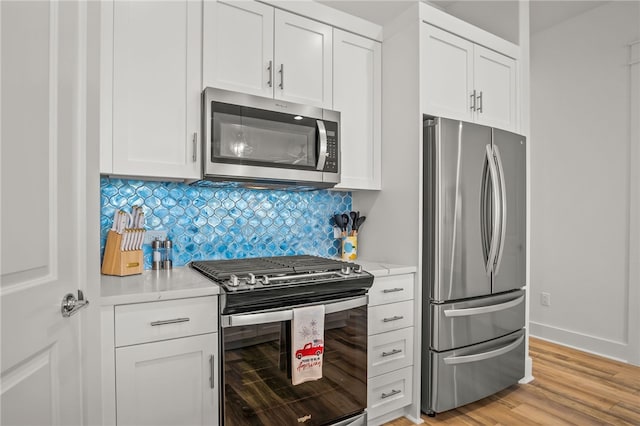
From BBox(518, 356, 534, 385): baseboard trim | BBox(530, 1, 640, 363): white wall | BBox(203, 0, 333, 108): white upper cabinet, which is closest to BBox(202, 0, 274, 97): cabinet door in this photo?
BBox(203, 0, 333, 108): white upper cabinet

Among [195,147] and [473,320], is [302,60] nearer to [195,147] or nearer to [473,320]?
[195,147]

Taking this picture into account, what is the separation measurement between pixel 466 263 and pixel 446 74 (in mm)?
1221

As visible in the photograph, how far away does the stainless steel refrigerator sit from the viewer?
220cm

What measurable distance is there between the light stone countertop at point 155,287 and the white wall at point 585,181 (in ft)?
10.7

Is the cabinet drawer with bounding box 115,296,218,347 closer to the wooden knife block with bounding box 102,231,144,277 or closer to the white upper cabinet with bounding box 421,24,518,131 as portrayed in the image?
the wooden knife block with bounding box 102,231,144,277

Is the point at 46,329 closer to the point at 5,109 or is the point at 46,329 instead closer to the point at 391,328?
the point at 5,109

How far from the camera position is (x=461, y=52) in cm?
246

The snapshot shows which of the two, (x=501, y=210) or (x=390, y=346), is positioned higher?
(x=501, y=210)

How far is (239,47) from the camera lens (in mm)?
2020

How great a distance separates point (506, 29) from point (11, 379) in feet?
11.2

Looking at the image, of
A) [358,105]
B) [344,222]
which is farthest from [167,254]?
[358,105]

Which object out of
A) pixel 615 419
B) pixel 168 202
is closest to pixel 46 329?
pixel 168 202

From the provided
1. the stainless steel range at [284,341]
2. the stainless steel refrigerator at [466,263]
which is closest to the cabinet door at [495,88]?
the stainless steel refrigerator at [466,263]

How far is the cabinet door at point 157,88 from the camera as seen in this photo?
68.2 inches
